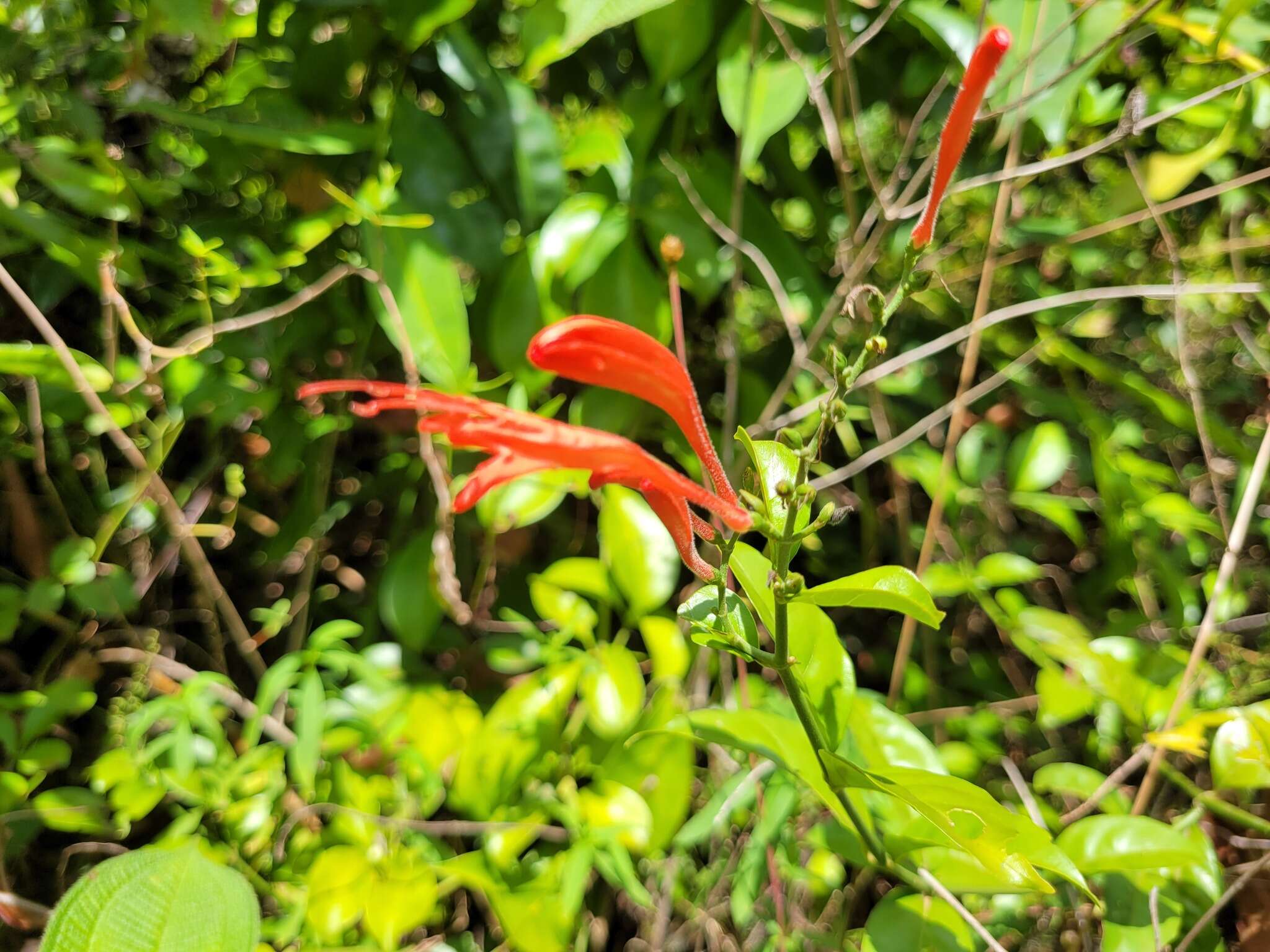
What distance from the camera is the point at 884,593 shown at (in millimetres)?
342

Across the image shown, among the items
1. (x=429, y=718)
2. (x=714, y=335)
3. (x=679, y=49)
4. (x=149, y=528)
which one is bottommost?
(x=429, y=718)

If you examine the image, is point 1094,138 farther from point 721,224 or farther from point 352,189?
point 352,189

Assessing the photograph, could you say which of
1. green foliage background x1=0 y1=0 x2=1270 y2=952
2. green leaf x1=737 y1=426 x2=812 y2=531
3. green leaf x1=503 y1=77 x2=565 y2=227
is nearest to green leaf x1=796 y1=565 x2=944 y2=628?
green leaf x1=737 y1=426 x2=812 y2=531

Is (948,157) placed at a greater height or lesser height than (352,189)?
lesser

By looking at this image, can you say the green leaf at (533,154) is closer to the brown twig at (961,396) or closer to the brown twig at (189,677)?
the brown twig at (961,396)

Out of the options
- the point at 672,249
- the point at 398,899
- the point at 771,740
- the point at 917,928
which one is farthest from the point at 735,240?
the point at 398,899

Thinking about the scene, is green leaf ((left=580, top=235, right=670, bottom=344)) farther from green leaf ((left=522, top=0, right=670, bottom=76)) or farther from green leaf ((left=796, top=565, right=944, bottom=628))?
green leaf ((left=796, top=565, right=944, bottom=628))

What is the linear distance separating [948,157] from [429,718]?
25.0 inches

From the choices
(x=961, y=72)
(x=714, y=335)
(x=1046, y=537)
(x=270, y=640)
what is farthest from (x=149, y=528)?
(x=1046, y=537)

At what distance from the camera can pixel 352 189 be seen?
0.75 m

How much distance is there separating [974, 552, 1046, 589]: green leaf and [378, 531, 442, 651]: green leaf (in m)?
0.56

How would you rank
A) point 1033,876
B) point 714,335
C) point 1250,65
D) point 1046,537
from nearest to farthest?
1. point 1033,876
2. point 1250,65
3. point 714,335
4. point 1046,537

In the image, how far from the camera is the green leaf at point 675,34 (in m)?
0.67

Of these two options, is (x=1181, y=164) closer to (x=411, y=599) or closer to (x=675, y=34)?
(x=675, y=34)
